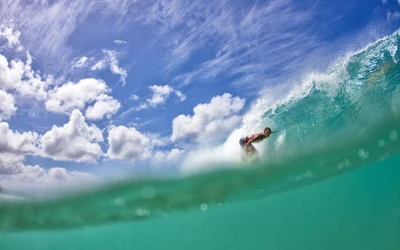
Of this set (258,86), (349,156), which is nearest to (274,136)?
(258,86)

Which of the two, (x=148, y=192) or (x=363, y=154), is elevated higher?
(x=363, y=154)

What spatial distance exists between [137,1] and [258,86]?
16.4 ft

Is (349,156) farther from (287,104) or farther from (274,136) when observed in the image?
(287,104)

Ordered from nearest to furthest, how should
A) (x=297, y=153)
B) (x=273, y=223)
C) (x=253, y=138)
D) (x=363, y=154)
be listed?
1. (x=253, y=138)
2. (x=297, y=153)
3. (x=363, y=154)
4. (x=273, y=223)

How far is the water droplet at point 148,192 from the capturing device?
17.5 metres

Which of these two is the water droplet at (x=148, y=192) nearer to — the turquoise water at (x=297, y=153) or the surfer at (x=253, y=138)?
the turquoise water at (x=297, y=153)

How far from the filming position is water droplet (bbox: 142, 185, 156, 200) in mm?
17466

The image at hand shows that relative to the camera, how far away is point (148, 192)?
1841 cm

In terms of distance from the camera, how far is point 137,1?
28.1 ft

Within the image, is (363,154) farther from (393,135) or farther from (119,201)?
(119,201)

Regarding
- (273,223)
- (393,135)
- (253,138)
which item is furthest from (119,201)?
(273,223)

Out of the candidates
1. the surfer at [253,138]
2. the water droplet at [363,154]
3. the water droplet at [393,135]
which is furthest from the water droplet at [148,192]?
the water droplet at [393,135]

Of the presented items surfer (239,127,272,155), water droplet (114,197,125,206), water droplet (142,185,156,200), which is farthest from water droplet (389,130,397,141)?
water droplet (114,197,125,206)

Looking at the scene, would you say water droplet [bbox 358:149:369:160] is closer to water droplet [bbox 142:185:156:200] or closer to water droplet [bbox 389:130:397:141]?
water droplet [bbox 389:130:397:141]
